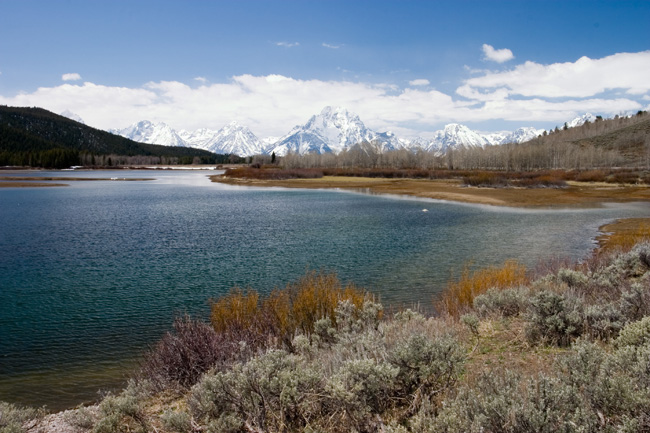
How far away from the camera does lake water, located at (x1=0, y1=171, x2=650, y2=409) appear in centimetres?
1173

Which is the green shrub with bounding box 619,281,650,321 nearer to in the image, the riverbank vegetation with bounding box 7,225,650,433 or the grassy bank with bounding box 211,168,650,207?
the riverbank vegetation with bounding box 7,225,650,433

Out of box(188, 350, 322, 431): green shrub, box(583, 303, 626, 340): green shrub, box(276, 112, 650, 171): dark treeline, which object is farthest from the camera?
box(276, 112, 650, 171): dark treeline

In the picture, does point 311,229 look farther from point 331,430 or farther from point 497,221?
point 331,430

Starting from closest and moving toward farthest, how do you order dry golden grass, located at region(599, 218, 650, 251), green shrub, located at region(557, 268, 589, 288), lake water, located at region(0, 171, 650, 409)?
green shrub, located at region(557, 268, 589, 288) → lake water, located at region(0, 171, 650, 409) → dry golden grass, located at region(599, 218, 650, 251)

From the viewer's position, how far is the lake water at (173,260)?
1173cm

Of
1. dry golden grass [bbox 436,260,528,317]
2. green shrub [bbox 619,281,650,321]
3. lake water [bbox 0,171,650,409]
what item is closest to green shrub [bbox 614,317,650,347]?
green shrub [bbox 619,281,650,321]

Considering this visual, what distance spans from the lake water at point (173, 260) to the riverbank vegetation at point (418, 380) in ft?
11.2

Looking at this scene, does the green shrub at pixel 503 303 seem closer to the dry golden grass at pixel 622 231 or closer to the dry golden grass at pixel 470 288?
the dry golden grass at pixel 470 288

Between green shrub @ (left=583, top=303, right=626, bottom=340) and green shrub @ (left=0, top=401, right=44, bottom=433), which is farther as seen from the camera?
green shrub @ (left=583, top=303, right=626, bottom=340)

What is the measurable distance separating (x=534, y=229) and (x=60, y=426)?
108 feet

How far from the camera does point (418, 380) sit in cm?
566

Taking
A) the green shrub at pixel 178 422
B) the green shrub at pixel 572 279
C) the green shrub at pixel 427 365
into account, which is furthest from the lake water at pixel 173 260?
the green shrub at pixel 427 365

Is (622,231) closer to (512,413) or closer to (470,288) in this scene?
(470,288)

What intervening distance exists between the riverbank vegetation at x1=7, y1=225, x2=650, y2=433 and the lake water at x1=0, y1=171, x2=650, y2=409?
3399 mm
